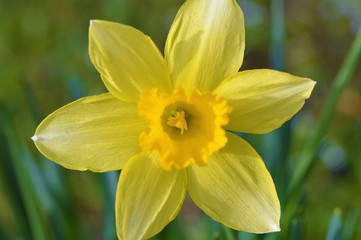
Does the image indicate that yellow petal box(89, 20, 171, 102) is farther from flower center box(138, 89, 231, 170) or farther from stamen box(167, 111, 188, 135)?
stamen box(167, 111, 188, 135)

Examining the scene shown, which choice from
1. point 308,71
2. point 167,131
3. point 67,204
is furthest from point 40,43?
point 167,131

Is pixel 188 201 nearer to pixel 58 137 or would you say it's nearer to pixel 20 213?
pixel 20 213

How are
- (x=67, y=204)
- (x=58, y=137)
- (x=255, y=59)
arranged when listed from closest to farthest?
(x=58, y=137), (x=67, y=204), (x=255, y=59)

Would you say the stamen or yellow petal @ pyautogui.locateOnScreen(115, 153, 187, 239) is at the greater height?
the stamen

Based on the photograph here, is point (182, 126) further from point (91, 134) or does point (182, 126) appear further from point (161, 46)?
point (161, 46)

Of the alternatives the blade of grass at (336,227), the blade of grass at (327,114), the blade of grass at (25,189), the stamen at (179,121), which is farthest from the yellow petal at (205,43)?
the blade of grass at (25,189)

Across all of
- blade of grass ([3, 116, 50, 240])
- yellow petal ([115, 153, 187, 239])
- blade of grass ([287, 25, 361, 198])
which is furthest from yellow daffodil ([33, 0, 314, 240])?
blade of grass ([3, 116, 50, 240])

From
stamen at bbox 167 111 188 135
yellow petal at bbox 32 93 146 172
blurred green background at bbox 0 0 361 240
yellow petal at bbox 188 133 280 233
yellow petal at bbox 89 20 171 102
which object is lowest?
blurred green background at bbox 0 0 361 240

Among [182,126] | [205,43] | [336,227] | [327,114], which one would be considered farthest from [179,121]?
[336,227]
